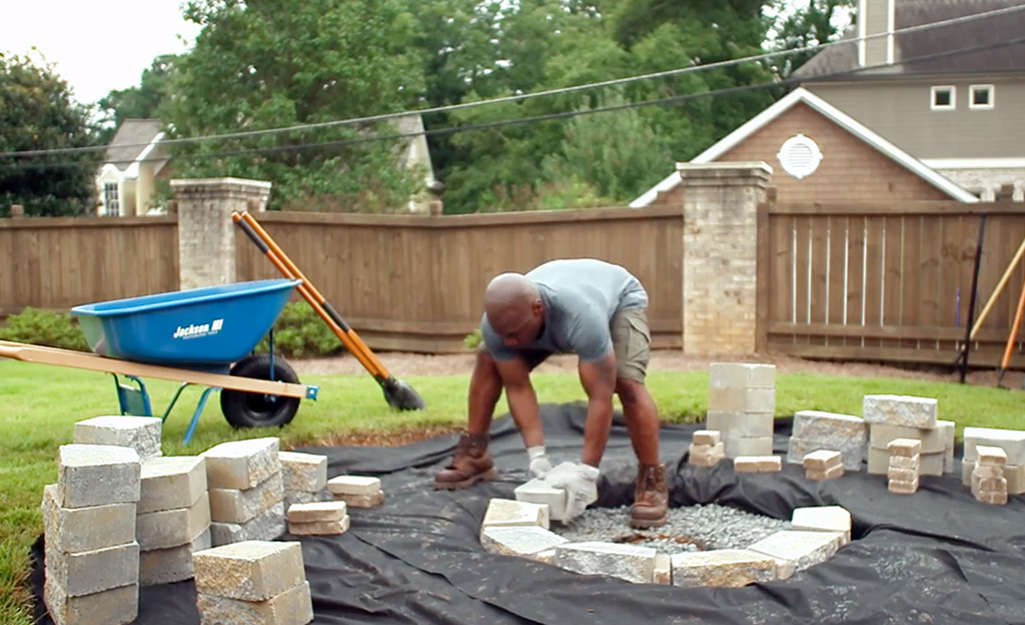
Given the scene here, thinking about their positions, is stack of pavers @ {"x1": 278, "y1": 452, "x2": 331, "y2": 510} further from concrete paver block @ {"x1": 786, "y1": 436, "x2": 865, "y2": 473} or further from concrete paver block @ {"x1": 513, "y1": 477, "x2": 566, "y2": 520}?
concrete paver block @ {"x1": 786, "y1": 436, "x2": 865, "y2": 473}

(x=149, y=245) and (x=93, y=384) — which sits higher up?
(x=149, y=245)

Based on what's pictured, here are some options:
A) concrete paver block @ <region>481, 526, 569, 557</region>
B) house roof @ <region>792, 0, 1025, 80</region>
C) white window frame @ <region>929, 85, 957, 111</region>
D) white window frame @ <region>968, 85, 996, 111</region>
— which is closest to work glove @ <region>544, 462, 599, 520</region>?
concrete paver block @ <region>481, 526, 569, 557</region>

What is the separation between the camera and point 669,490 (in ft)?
18.9

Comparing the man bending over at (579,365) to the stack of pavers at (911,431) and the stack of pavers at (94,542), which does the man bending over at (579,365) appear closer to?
the stack of pavers at (911,431)

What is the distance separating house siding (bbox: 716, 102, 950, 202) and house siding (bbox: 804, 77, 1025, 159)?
5322mm

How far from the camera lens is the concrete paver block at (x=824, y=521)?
4520 mm

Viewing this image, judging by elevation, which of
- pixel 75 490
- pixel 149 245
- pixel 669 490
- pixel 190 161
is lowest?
pixel 669 490

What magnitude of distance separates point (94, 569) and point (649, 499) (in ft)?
8.60

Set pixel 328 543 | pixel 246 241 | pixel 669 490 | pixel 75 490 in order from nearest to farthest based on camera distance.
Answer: pixel 75 490 < pixel 328 543 < pixel 669 490 < pixel 246 241

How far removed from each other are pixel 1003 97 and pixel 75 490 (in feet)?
83.0

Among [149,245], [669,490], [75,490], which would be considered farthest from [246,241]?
[75,490]

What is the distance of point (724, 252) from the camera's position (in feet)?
34.8

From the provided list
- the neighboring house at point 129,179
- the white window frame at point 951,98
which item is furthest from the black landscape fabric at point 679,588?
the neighboring house at point 129,179

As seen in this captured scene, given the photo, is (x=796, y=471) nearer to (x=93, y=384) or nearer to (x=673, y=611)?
(x=673, y=611)
